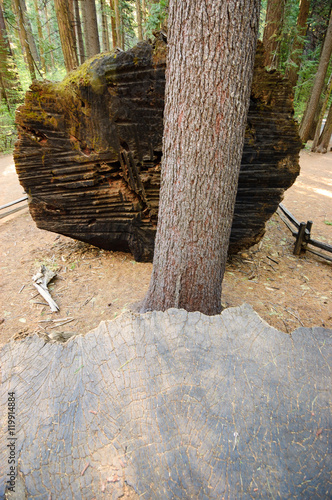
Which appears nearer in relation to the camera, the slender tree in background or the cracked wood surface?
the cracked wood surface

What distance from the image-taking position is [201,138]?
1951mm

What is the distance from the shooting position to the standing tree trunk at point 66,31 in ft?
21.5

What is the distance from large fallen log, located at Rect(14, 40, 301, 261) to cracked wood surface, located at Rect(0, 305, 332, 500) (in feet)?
8.24

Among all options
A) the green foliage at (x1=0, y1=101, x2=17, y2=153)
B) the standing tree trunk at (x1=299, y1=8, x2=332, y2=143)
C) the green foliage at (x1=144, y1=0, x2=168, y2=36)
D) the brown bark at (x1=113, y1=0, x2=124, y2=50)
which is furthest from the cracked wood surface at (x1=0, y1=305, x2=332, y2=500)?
the green foliage at (x1=0, y1=101, x2=17, y2=153)

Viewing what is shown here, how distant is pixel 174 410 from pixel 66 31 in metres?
8.76

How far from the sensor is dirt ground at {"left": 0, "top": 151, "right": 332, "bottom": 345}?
10.3 ft

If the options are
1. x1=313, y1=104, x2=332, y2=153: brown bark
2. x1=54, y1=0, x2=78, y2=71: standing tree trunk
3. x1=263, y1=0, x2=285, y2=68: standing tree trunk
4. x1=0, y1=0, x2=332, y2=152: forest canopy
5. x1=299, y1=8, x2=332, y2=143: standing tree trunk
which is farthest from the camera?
x1=313, y1=104, x2=332, y2=153: brown bark

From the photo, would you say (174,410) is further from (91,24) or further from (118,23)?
(118,23)

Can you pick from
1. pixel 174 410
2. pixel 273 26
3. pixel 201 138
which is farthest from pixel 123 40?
pixel 174 410

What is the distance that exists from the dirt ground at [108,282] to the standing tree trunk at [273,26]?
707 cm

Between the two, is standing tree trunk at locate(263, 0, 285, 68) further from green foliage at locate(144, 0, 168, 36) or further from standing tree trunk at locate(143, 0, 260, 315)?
standing tree trunk at locate(143, 0, 260, 315)

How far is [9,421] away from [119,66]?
11.0ft

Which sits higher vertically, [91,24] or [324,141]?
[91,24]

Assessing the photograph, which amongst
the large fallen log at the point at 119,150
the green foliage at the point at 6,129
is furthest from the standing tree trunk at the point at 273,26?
the green foliage at the point at 6,129
